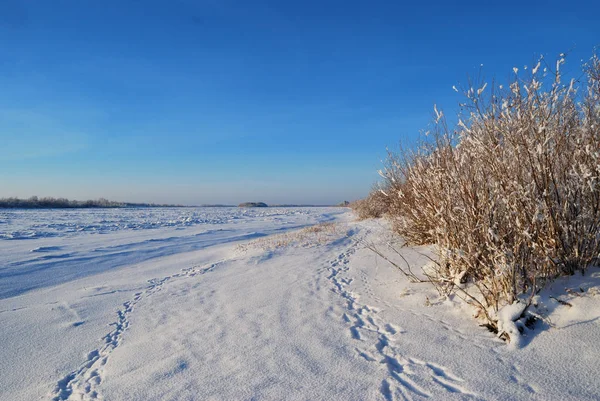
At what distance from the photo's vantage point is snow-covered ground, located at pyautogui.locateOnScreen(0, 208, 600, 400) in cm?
249

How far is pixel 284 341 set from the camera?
132 inches

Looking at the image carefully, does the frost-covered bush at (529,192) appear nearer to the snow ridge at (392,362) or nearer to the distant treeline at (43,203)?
the snow ridge at (392,362)

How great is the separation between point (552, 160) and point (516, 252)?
901 millimetres

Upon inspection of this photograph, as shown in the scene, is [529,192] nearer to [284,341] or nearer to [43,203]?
[284,341]

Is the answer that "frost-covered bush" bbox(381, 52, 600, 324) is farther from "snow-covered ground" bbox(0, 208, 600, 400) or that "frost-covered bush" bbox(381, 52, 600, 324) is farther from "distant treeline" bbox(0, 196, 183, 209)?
"distant treeline" bbox(0, 196, 183, 209)

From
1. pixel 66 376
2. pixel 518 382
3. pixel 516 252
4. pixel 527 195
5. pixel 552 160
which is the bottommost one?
pixel 66 376

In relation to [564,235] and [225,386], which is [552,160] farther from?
[225,386]

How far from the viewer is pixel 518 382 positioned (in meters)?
2.37

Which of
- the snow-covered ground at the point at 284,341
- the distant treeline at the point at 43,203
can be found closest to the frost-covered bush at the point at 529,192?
the snow-covered ground at the point at 284,341

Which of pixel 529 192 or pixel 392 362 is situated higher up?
pixel 529 192

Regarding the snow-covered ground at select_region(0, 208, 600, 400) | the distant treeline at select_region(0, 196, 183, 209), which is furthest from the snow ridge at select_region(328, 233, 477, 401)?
the distant treeline at select_region(0, 196, 183, 209)

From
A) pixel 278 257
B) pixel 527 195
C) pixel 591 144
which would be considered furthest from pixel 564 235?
pixel 278 257

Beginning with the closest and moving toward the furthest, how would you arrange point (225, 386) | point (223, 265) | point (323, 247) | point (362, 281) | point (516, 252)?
point (225, 386)
point (516, 252)
point (362, 281)
point (223, 265)
point (323, 247)

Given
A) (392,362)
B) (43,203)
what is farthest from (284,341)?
(43,203)
